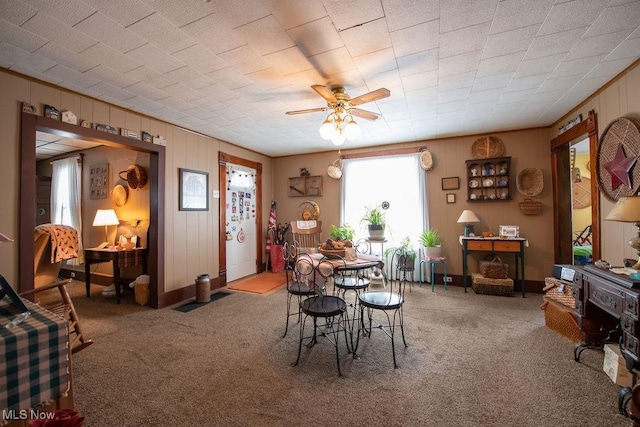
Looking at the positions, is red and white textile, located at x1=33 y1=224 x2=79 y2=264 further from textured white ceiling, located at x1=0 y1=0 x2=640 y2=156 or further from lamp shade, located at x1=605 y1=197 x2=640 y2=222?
lamp shade, located at x1=605 y1=197 x2=640 y2=222

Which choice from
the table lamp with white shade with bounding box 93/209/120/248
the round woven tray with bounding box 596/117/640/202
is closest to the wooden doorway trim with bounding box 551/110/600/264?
the round woven tray with bounding box 596/117/640/202

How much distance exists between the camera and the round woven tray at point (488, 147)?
434 centimetres

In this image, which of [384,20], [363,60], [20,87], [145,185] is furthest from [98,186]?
[384,20]

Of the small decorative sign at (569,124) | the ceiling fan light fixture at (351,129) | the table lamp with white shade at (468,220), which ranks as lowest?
the table lamp with white shade at (468,220)

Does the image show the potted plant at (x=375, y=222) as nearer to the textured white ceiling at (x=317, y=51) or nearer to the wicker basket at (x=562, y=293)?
the textured white ceiling at (x=317, y=51)

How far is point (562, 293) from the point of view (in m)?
2.87

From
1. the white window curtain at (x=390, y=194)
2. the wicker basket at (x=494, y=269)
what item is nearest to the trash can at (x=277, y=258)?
the white window curtain at (x=390, y=194)

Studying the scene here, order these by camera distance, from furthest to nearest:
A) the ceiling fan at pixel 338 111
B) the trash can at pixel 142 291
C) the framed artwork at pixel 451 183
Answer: the framed artwork at pixel 451 183, the trash can at pixel 142 291, the ceiling fan at pixel 338 111

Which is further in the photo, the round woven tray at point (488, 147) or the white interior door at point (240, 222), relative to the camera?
the white interior door at point (240, 222)

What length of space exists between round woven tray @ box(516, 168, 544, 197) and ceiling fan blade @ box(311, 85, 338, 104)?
3436 mm

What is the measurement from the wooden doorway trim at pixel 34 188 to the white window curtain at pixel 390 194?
3.10 m

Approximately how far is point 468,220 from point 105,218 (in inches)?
220

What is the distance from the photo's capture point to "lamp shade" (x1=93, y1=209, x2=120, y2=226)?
413 cm

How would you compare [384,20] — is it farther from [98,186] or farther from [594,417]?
[98,186]
